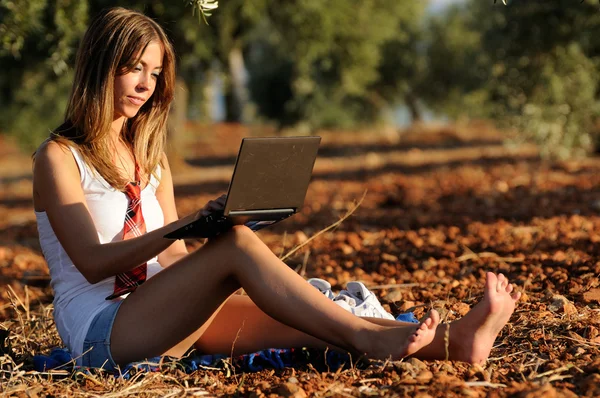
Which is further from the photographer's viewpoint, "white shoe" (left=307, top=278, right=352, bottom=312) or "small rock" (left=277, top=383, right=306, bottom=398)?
"white shoe" (left=307, top=278, right=352, bottom=312)

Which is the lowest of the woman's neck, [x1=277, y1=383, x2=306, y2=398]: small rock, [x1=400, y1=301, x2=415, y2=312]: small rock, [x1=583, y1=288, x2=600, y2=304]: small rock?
[x1=400, y1=301, x2=415, y2=312]: small rock

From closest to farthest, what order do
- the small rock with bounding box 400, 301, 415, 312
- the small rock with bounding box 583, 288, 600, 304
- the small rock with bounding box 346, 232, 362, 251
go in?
the small rock with bounding box 583, 288, 600, 304 < the small rock with bounding box 400, 301, 415, 312 < the small rock with bounding box 346, 232, 362, 251

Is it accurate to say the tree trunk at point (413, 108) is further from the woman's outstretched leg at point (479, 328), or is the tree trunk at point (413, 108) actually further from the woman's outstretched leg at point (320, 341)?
the woman's outstretched leg at point (479, 328)

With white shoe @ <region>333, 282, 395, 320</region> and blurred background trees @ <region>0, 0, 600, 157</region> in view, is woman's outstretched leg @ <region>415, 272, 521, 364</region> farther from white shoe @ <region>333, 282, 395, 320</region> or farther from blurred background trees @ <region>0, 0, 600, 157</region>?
blurred background trees @ <region>0, 0, 600, 157</region>

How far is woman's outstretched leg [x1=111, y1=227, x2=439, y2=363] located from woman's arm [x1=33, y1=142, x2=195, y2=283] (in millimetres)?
154

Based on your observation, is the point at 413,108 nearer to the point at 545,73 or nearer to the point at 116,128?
the point at 545,73

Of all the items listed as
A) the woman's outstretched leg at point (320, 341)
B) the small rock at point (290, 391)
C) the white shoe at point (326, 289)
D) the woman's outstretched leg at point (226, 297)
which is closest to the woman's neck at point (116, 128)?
the woman's outstretched leg at point (226, 297)

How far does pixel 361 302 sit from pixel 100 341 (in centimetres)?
106

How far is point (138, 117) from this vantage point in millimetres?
3637

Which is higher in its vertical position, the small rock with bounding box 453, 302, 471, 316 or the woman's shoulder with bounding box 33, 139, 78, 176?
the woman's shoulder with bounding box 33, 139, 78, 176

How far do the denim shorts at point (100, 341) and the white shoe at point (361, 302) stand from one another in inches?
36.2

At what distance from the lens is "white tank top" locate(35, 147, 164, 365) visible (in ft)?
10.8

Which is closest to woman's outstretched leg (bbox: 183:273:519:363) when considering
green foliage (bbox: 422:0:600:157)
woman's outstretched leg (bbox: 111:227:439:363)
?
woman's outstretched leg (bbox: 111:227:439:363)

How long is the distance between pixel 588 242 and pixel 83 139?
3332mm
